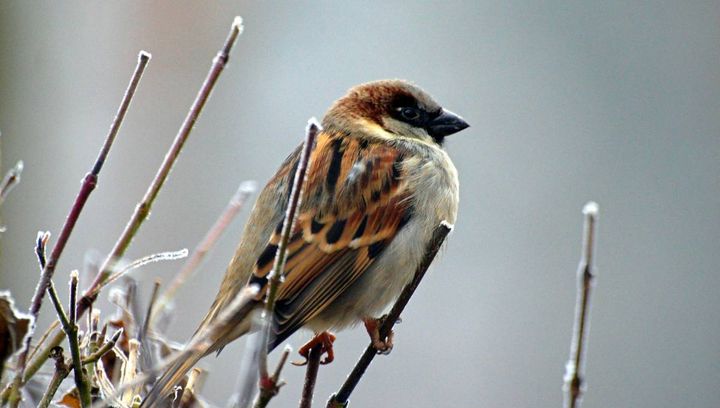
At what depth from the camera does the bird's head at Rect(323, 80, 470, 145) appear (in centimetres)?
292

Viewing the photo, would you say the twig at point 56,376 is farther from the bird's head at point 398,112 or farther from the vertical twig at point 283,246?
the bird's head at point 398,112

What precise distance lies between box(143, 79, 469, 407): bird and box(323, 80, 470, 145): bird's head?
140mm

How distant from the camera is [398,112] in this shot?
2963 mm

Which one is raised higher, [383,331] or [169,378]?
[383,331]

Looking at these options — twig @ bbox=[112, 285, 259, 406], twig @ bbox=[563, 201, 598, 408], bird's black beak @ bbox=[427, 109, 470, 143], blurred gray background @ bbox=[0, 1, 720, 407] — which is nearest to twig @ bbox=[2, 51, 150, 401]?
twig @ bbox=[112, 285, 259, 406]

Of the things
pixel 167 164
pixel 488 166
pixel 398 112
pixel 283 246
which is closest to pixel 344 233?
pixel 398 112

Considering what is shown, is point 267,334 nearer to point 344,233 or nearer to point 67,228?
point 67,228

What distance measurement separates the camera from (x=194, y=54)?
6.97 m

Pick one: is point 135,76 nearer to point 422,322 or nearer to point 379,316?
point 379,316

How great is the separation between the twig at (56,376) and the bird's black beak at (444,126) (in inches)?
74.0

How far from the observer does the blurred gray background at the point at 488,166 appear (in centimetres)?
489

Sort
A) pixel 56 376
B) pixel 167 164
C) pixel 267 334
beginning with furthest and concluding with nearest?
1. pixel 167 164
2. pixel 56 376
3. pixel 267 334

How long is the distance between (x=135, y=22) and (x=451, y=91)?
8.27 ft

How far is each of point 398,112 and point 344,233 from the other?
62 centimetres
